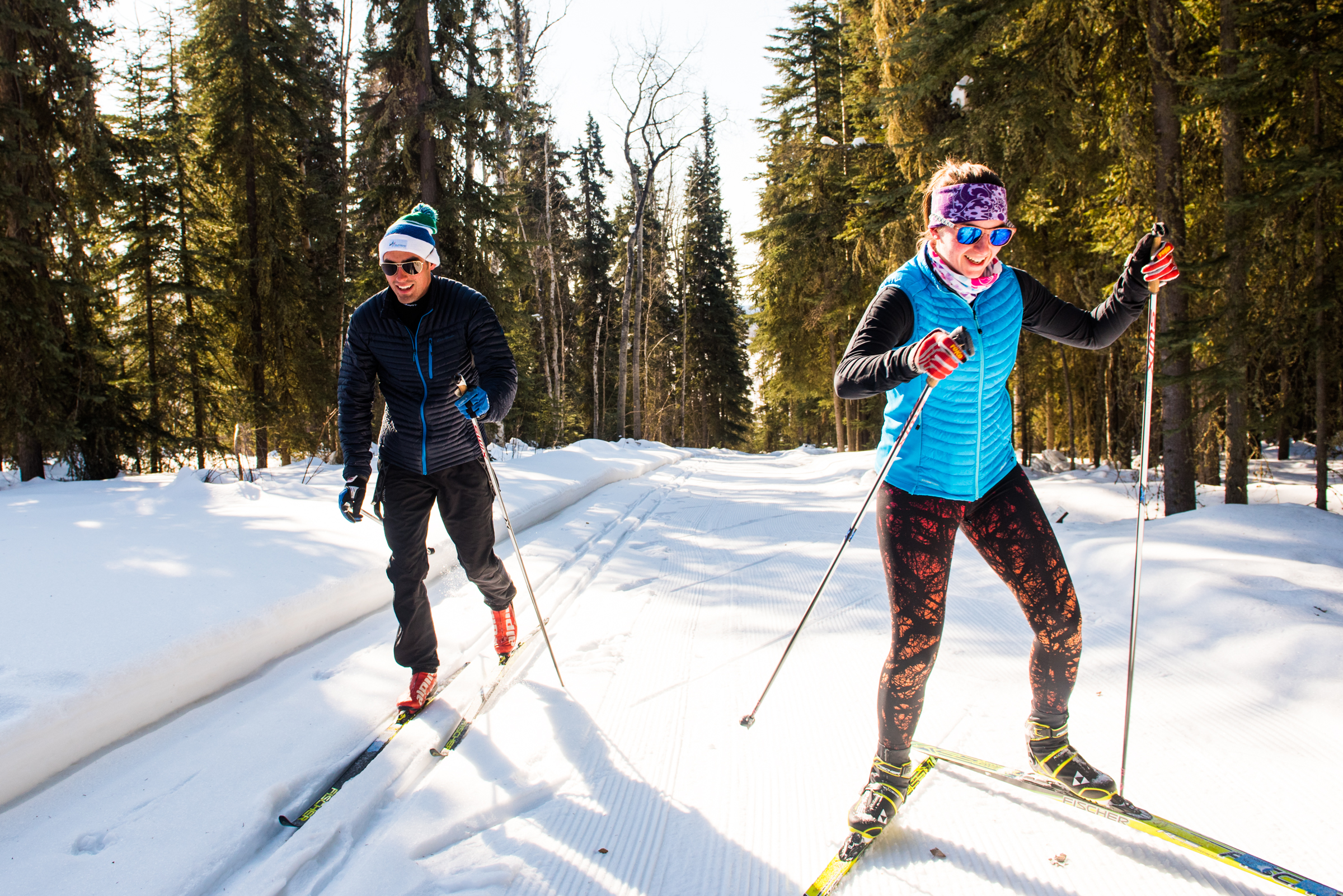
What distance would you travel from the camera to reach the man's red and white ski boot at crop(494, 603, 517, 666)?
11.8 ft

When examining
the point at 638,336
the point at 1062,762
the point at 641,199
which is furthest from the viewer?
the point at 638,336

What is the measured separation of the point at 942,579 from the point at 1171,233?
22.2ft

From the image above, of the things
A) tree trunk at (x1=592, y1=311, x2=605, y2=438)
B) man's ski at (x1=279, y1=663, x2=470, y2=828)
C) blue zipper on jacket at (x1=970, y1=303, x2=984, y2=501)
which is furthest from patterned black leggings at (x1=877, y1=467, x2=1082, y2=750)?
tree trunk at (x1=592, y1=311, x2=605, y2=438)

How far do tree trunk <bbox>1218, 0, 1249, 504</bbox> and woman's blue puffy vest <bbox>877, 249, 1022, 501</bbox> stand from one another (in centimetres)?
552

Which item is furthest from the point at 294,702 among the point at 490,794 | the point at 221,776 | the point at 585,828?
the point at 585,828

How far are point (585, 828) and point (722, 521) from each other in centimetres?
578

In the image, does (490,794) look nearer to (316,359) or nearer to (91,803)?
(91,803)

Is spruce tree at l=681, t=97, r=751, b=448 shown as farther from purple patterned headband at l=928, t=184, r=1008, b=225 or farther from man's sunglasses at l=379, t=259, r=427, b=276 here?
purple patterned headband at l=928, t=184, r=1008, b=225

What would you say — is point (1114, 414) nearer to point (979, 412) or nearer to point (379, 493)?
point (979, 412)

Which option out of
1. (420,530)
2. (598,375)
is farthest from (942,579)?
(598,375)

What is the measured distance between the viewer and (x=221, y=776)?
248 centimetres

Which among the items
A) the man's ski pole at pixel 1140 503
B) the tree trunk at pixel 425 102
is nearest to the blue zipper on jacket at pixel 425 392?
the man's ski pole at pixel 1140 503

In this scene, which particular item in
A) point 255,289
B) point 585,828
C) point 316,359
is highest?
point 255,289

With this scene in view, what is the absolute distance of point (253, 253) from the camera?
46.7ft
